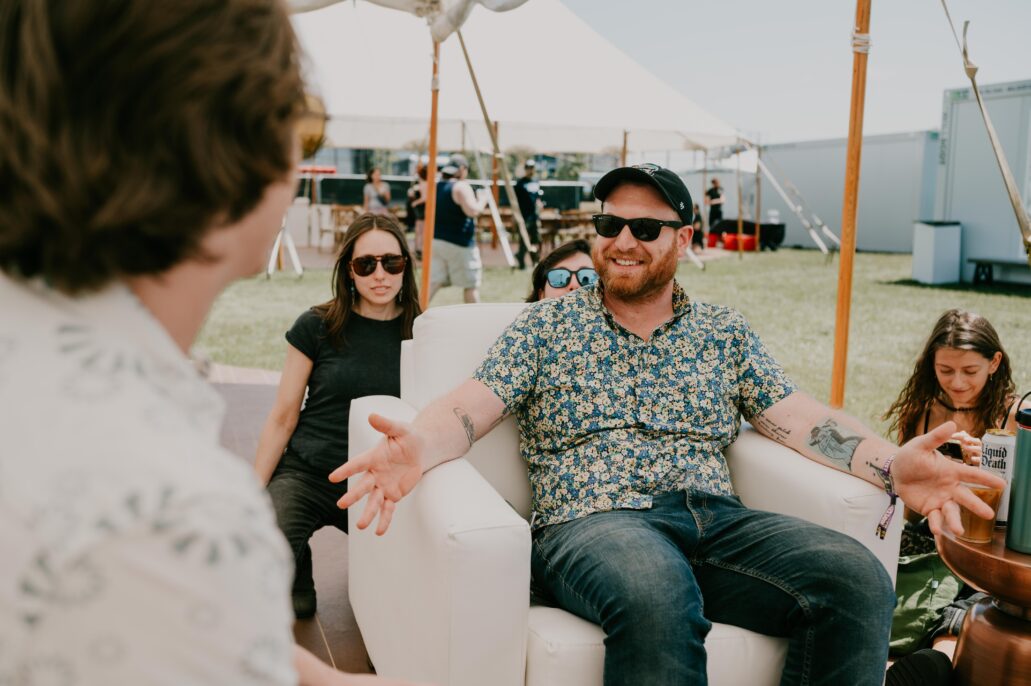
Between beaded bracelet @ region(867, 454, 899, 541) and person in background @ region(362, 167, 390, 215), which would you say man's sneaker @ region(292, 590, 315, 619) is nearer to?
beaded bracelet @ region(867, 454, 899, 541)

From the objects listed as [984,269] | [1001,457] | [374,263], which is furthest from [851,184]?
[984,269]

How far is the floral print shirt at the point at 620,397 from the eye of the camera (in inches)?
90.1

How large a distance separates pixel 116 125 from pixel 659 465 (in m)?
1.86

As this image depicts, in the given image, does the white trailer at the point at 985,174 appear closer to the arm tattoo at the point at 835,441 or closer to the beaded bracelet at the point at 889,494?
the arm tattoo at the point at 835,441

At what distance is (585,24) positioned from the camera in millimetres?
9414

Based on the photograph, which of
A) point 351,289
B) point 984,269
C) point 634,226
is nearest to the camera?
point 634,226

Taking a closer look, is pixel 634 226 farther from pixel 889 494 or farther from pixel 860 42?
pixel 860 42

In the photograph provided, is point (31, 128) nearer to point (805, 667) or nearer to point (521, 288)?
point (805, 667)

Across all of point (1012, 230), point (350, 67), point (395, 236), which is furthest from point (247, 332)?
point (1012, 230)

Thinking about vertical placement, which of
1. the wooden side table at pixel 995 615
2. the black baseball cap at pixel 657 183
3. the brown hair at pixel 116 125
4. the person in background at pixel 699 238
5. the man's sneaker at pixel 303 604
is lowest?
the man's sneaker at pixel 303 604

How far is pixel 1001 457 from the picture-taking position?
2117 mm

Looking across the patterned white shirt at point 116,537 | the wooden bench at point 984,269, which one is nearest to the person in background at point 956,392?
the patterned white shirt at point 116,537

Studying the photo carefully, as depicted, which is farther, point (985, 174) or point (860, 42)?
point (985, 174)

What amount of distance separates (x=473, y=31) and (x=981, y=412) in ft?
23.5
